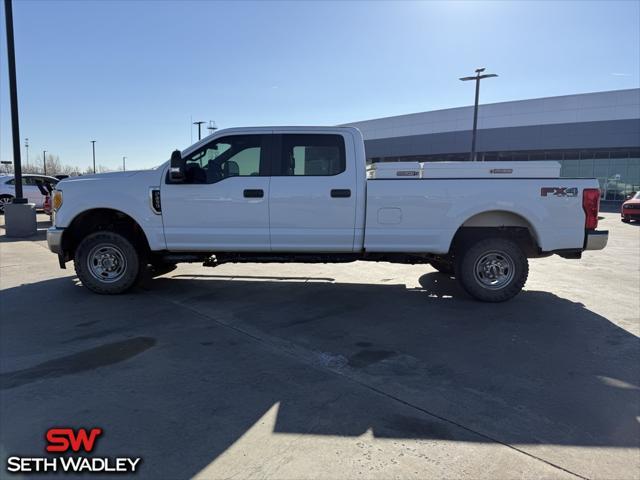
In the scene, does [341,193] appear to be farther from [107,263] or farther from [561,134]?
[561,134]

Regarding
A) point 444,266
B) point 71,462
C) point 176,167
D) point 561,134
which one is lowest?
point 71,462

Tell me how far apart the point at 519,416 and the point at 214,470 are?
211cm

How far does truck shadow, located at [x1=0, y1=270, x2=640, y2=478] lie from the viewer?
290 centimetres

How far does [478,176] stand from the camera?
586 centimetres

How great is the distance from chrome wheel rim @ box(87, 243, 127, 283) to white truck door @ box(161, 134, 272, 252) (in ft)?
2.59

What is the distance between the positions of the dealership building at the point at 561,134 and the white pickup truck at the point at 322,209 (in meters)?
38.6

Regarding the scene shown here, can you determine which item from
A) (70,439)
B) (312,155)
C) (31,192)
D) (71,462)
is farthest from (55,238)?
(31,192)

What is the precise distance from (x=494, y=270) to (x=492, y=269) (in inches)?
1.2

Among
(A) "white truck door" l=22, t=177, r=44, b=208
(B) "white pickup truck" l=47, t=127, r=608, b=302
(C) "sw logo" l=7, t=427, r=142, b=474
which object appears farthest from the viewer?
(A) "white truck door" l=22, t=177, r=44, b=208

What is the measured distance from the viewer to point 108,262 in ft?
20.4

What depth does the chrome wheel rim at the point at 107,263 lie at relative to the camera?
613 centimetres

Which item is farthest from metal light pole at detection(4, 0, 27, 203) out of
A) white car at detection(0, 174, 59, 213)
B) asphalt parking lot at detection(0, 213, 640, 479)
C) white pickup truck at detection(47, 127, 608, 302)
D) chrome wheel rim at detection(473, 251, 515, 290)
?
chrome wheel rim at detection(473, 251, 515, 290)

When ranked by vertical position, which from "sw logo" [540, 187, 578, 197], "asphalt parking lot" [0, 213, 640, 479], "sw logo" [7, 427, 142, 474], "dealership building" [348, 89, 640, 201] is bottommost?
"sw logo" [7, 427, 142, 474]

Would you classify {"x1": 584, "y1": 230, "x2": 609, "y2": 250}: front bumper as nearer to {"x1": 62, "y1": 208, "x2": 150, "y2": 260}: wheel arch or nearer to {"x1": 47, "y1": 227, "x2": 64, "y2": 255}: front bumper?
{"x1": 62, "y1": 208, "x2": 150, "y2": 260}: wheel arch
